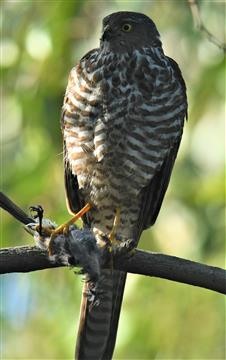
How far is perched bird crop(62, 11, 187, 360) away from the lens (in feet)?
16.2

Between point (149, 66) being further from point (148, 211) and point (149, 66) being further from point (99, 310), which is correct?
point (99, 310)

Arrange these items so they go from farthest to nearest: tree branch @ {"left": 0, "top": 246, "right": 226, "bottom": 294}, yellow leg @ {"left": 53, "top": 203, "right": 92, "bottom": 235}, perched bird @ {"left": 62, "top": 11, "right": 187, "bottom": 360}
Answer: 1. perched bird @ {"left": 62, "top": 11, "right": 187, "bottom": 360}
2. yellow leg @ {"left": 53, "top": 203, "right": 92, "bottom": 235}
3. tree branch @ {"left": 0, "top": 246, "right": 226, "bottom": 294}

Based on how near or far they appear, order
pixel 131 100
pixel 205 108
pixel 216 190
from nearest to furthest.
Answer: pixel 131 100 < pixel 216 190 < pixel 205 108

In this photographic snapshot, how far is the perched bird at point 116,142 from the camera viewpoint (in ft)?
16.2

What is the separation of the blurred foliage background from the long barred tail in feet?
1.92

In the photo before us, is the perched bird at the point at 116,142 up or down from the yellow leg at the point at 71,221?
up

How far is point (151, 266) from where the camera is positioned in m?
3.96

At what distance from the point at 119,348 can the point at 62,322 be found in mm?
570

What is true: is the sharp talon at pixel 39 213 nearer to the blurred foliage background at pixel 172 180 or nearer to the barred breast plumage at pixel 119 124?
the barred breast plumage at pixel 119 124

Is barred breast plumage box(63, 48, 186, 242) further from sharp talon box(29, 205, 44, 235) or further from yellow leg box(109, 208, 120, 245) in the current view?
sharp talon box(29, 205, 44, 235)

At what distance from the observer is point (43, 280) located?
258 inches

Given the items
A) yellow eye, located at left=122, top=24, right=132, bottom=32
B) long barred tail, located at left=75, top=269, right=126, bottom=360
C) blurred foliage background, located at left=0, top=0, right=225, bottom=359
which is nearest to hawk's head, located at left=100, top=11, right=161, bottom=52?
yellow eye, located at left=122, top=24, right=132, bottom=32

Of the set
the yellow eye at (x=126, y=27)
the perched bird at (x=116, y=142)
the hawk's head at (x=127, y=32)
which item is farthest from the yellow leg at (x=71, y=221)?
the yellow eye at (x=126, y=27)

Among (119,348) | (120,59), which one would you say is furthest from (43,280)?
(120,59)
